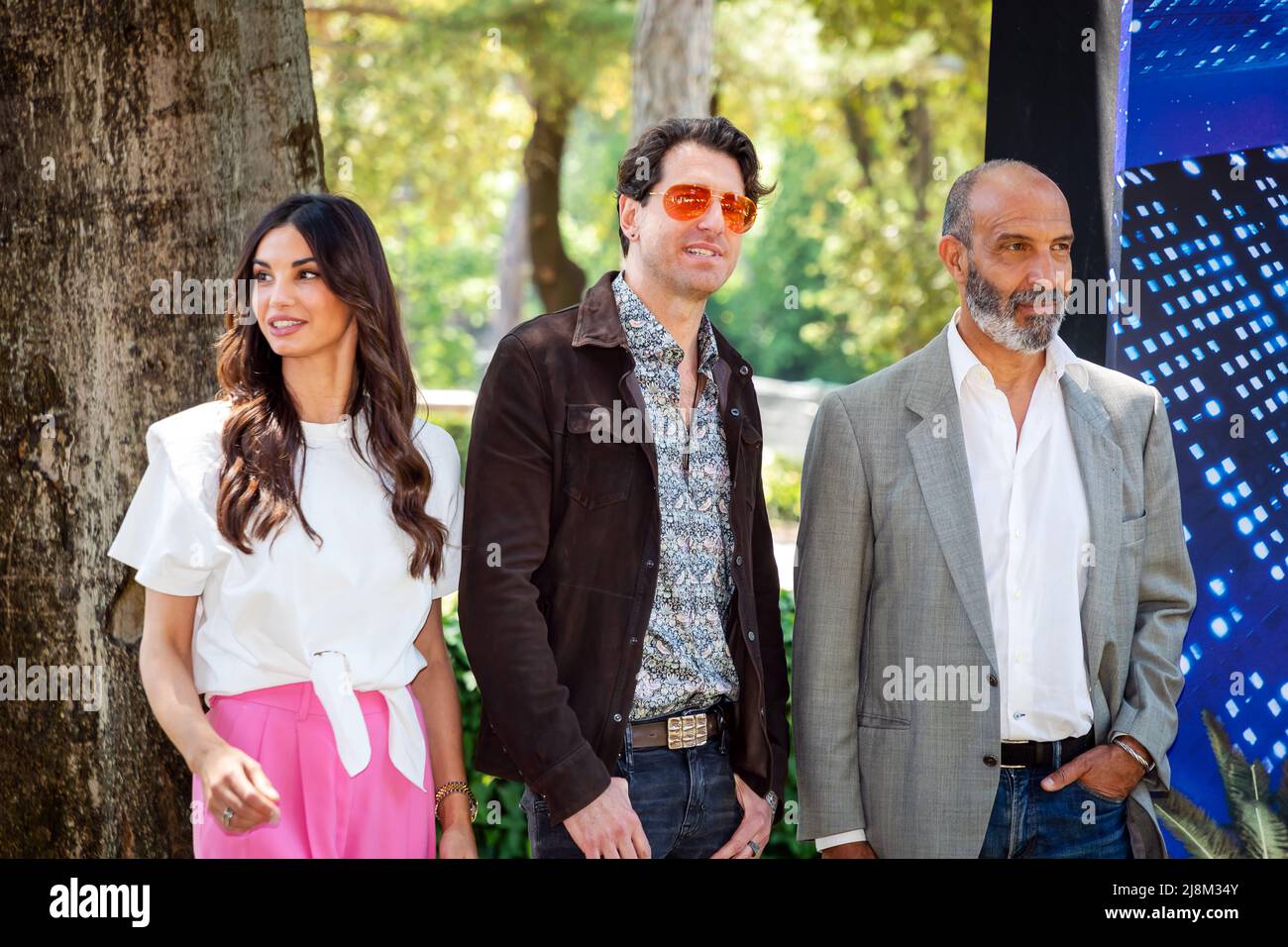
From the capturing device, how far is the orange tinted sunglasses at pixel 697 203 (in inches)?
144

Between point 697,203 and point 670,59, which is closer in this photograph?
point 697,203

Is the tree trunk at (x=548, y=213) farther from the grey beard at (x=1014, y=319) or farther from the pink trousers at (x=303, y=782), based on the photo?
the pink trousers at (x=303, y=782)

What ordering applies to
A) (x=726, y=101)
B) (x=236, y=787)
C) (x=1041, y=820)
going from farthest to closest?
1. (x=726, y=101)
2. (x=1041, y=820)
3. (x=236, y=787)

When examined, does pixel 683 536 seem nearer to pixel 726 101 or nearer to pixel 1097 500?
pixel 1097 500

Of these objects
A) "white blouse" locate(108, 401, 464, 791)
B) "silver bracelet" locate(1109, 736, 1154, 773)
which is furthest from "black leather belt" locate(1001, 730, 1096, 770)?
"white blouse" locate(108, 401, 464, 791)

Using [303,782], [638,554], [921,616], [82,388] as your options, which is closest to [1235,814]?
[921,616]

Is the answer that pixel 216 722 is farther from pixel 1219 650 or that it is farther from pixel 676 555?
pixel 1219 650

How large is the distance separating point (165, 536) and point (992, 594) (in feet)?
6.73

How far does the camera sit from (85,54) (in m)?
4.25

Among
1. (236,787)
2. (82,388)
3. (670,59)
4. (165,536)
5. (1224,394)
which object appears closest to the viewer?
(236,787)

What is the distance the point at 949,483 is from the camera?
3678 mm

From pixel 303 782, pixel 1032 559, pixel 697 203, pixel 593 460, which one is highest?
pixel 697 203

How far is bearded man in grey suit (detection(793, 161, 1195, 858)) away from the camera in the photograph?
362 centimetres
